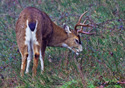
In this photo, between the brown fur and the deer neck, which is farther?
the deer neck

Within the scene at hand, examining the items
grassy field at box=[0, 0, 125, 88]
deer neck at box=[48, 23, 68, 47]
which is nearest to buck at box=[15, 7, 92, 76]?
deer neck at box=[48, 23, 68, 47]

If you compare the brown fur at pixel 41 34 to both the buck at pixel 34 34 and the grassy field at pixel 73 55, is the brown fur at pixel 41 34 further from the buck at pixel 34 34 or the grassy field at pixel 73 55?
the grassy field at pixel 73 55

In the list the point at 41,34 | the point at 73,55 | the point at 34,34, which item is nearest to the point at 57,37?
the point at 73,55

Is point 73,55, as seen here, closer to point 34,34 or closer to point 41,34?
point 41,34

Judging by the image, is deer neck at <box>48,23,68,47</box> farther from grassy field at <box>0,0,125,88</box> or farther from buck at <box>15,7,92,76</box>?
grassy field at <box>0,0,125,88</box>

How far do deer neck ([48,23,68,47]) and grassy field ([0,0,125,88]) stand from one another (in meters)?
0.28

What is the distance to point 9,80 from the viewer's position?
6387mm

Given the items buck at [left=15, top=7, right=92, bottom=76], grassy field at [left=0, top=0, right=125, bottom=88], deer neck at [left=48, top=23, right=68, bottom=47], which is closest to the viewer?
grassy field at [left=0, top=0, right=125, bottom=88]

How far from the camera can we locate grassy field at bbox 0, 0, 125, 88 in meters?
5.53

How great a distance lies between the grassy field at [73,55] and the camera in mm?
5527

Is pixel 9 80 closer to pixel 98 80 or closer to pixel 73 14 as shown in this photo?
pixel 98 80

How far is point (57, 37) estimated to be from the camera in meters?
8.43

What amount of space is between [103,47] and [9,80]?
2854 millimetres

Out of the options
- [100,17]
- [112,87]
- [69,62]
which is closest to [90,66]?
[69,62]
